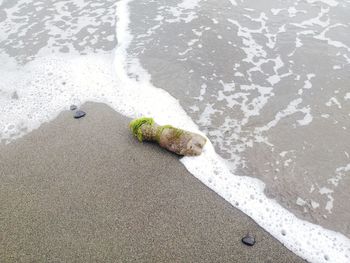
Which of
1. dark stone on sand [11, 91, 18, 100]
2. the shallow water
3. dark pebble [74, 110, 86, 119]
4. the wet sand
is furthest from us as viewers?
dark stone on sand [11, 91, 18, 100]

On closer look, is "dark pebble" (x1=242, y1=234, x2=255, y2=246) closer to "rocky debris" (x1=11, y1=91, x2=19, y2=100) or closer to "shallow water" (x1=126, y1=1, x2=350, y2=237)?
"shallow water" (x1=126, y1=1, x2=350, y2=237)

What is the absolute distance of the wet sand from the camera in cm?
364

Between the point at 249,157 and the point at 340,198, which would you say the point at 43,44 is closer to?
the point at 249,157

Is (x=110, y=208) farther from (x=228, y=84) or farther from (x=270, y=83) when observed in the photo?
(x=270, y=83)

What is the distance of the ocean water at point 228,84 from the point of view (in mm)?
4246

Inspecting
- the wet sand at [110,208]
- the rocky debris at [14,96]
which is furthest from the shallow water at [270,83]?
the rocky debris at [14,96]

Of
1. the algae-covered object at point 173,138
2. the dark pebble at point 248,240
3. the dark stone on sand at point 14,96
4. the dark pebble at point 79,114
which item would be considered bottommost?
the dark stone on sand at point 14,96

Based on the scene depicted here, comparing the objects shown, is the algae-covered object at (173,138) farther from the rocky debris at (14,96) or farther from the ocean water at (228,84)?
the rocky debris at (14,96)

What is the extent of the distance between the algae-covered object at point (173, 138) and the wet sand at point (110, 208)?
128mm

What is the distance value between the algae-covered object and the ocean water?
158 millimetres

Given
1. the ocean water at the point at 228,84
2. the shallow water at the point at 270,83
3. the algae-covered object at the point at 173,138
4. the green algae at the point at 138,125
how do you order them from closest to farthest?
1. the ocean water at the point at 228,84
2. the shallow water at the point at 270,83
3. the algae-covered object at the point at 173,138
4. the green algae at the point at 138,125

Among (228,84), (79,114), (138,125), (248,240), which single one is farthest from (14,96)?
(248,240)

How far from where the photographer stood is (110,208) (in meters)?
4.06

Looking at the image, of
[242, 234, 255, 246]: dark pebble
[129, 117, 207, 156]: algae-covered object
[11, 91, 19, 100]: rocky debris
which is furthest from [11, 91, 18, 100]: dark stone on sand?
[242, 234, 255, 246]: dark pebble
